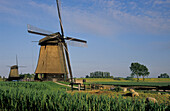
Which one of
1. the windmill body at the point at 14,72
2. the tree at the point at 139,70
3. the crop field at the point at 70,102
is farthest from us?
the tree at the point at 139,70

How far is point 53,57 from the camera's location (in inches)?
1527

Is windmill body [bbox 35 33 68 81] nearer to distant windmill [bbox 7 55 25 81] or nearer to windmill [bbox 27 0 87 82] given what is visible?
windmill [bbox 27 0 87 82]

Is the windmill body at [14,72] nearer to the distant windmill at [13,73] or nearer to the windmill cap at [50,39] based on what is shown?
the distant windmill at [13,73]

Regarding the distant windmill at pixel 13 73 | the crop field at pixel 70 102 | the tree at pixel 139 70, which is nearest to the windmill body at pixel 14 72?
the distant windmill at pixel 13 73

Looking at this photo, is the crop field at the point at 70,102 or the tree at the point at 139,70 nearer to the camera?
the crop field at the point at 70,102

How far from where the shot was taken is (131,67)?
9769 centimetres

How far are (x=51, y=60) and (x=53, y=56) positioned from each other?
3.20 ft

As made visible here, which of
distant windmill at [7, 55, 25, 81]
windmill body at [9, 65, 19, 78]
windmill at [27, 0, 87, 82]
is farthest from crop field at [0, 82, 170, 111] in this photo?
windmill body at [9, 65, 19, 78]

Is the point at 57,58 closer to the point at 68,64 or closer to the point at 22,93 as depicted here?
the point at 68,64

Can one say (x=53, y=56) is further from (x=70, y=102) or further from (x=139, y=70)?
(x=139, y=70)

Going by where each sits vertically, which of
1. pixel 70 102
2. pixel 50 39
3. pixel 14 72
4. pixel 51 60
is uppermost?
pixel 50 39

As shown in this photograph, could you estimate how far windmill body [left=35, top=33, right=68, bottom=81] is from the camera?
38406mm

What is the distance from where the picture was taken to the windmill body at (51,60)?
126ft

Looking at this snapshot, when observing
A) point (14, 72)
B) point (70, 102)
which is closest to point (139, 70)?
point (14, 72)
